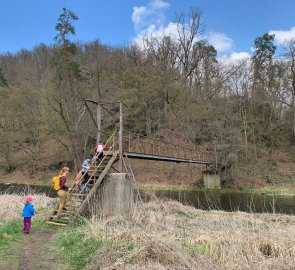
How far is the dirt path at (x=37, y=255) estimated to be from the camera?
8367 millimetres

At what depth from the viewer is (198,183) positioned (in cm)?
4181

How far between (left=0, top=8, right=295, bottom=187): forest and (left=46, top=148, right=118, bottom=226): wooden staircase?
84.2 ft

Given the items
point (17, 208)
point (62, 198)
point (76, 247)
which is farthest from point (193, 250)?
point (17, 208)

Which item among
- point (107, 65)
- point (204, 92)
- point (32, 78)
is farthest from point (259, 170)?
point (32, 78)

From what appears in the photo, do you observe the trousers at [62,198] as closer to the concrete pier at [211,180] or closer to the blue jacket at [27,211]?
the blue jacket at [27,211]

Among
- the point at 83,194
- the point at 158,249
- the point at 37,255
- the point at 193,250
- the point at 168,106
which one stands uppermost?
the point at 168,106

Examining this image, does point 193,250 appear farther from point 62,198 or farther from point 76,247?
point 62,198

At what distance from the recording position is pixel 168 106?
52.4m

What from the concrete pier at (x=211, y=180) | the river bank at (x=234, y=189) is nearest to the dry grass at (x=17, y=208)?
the river bank at (x=234, y=189)

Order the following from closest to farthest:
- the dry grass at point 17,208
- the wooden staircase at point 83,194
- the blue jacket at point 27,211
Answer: the blue jacket at point 27,211
the wooden staircase at point 83,194
the dry grass at point 17,208

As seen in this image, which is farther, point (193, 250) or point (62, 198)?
point (62, 198)

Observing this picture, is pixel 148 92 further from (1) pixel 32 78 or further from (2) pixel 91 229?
(2) pixel 91 229

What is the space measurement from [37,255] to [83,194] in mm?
5291

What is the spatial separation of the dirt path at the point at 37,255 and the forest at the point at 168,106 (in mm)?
30248
